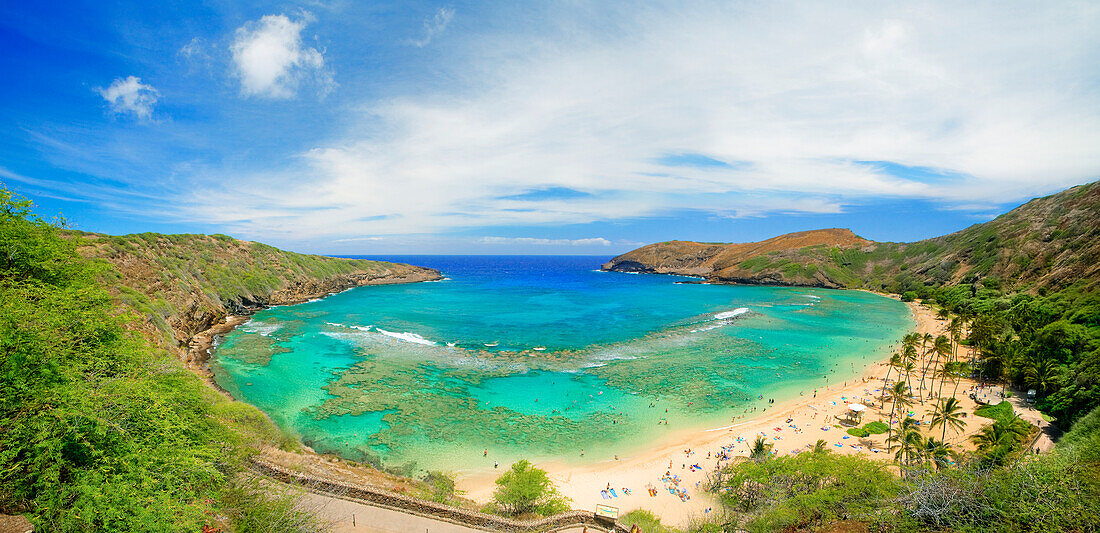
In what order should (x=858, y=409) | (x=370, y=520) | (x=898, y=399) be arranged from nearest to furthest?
1. (x=370, y=520)
2. (x=898, y=399)
3. (x=858, y=409)

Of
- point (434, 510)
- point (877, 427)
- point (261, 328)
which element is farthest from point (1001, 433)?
point (261, 328)

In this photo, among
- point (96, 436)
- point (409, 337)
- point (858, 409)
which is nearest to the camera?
point (96, 436)

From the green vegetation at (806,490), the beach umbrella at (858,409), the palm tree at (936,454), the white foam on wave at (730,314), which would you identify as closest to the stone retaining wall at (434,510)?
the green vegetation at (806,490)

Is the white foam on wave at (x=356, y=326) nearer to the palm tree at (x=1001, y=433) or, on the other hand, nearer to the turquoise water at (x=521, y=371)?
the turquoise water at (x=521, y=371)

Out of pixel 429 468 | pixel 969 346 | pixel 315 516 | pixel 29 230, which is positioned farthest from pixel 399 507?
pixel 969 346

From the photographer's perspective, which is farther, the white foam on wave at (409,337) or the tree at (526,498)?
the white foam on wave at (409,337)

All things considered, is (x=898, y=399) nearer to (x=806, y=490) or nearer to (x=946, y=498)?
(x=806, y=490)

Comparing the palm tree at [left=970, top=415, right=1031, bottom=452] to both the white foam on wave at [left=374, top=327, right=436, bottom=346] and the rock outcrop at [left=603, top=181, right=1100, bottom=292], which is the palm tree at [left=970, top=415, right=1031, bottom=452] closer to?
the rock outcrop at [left=603, top=181, right=1100, bottom=292]
